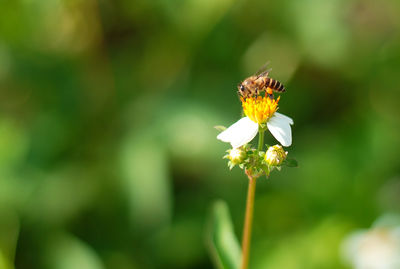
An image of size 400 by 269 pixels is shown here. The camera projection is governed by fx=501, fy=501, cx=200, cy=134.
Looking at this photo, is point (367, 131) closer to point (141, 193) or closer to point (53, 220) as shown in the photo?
point (141, 193)

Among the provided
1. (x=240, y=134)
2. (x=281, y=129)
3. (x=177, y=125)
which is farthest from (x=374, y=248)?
(x=240, y=134)

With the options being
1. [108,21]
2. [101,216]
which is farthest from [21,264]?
[108,21]

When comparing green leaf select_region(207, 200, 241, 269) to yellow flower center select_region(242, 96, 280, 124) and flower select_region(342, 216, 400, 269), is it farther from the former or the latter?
flower select_region(342, 216, 400, 269)

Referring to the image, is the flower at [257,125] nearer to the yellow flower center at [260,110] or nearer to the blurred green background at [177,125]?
the yellow flower center at [260,110]

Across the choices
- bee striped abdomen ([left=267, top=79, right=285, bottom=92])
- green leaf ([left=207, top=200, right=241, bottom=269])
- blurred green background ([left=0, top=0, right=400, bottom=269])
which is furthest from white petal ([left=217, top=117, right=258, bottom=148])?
blurred green background ([left=0, top=0, right=400, bottom=269])

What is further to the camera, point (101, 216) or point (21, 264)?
point (101, 216)

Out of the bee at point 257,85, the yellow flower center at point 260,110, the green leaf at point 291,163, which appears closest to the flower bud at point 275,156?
the green leaf at point 291,163
